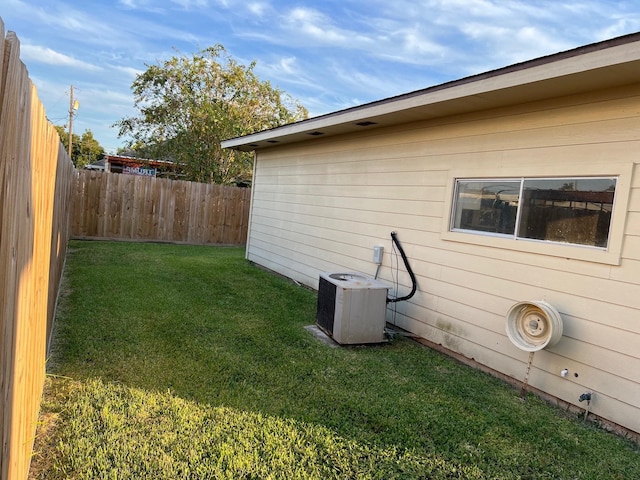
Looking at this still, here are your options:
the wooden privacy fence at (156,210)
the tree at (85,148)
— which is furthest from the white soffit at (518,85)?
the tree at (85,148)

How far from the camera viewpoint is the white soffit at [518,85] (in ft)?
10.0

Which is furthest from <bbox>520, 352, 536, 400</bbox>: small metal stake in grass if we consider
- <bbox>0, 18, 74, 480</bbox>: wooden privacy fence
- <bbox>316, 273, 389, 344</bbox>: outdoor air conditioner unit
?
<bbox>0, 18, 74, 480</bbox>: wooden privacy fence

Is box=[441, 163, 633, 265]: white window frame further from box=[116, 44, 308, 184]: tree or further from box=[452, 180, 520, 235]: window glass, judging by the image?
box=[116, 44, 308, 184]: tree

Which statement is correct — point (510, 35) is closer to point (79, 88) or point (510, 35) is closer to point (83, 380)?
point (83, 380)

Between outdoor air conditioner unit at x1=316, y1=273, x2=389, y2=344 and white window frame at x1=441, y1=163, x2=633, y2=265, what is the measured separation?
1.07m

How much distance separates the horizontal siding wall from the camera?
3322 millimetres

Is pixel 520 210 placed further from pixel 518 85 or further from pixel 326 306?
pixel 326 306

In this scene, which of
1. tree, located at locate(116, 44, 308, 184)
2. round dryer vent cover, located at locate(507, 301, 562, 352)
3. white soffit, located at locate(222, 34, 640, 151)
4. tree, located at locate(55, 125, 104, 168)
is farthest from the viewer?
tree, located at locate(55, 125, 104, 168)

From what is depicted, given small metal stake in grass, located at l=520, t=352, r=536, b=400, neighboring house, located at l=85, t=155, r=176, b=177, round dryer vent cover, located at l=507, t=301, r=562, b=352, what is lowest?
small metal stake in grass, located at l=520, t=352, r=536, b=400

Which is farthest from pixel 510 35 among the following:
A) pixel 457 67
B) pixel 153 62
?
pixel 153 62

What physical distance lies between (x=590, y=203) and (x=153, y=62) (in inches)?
735

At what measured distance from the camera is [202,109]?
17219mm

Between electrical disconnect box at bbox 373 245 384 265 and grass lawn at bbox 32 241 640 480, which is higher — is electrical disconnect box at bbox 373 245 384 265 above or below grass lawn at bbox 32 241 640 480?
above

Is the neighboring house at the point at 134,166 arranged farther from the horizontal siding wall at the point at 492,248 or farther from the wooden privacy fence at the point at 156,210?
the horizontal siding wall at the point at 492,248
